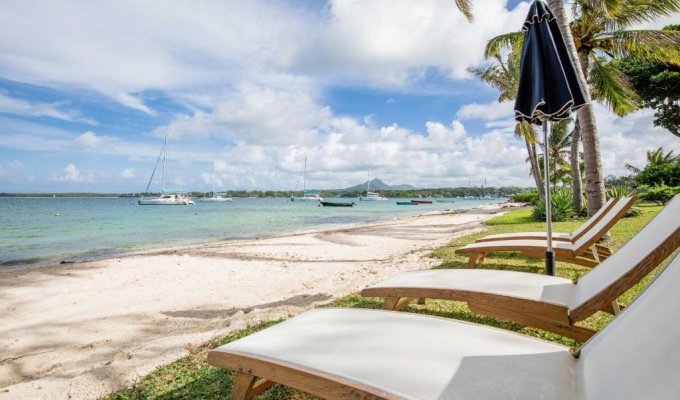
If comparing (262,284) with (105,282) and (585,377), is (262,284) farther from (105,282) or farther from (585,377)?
(585,377)

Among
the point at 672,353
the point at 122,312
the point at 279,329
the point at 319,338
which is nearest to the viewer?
the point at 672,353

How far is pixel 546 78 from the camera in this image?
13.1 feet

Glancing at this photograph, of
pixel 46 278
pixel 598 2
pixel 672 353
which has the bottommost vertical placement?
pixel 46 278

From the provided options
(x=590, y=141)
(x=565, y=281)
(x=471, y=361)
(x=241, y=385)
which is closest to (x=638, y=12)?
(x=590, y=141)

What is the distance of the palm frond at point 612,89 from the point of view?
9.71 meters

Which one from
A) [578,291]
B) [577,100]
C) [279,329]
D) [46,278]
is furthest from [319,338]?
[46,278]

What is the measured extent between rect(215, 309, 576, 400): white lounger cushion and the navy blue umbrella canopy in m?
3.11

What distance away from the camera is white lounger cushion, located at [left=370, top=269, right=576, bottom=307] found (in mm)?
2338

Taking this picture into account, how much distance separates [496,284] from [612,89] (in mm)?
10293

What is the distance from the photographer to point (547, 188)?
13.1ft

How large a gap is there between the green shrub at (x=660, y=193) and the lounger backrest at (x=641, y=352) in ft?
57.4

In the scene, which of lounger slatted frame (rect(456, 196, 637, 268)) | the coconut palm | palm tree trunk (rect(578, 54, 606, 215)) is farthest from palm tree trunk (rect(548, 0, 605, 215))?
lounger slatted frame (rect(456, 196, 637, 268))

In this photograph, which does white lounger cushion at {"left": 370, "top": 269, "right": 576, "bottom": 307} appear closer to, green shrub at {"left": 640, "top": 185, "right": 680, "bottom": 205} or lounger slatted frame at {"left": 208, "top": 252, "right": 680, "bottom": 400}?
lounger slatted frame at {"left": 208, "top": 252, "right": 680, "bottom": 400}

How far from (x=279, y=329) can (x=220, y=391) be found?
775mm
